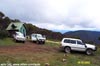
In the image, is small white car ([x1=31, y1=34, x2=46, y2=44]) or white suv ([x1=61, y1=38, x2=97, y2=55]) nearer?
white suv ([x1=61, y1=38, x2=97, y2=55])

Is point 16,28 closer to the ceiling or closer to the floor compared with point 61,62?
closer to the ceiling

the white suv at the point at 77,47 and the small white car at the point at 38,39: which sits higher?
the small white car at the point at 38,39

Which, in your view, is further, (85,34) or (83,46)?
(85,34)

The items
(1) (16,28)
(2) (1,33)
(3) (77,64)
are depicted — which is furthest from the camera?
(1) (16,28)

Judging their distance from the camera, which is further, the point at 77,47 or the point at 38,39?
the point at 38,39

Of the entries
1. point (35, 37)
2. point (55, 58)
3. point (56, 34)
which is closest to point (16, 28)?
point (35, 37)

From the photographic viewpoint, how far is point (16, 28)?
6500 cm

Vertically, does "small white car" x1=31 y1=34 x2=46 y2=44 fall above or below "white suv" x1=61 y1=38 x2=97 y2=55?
above

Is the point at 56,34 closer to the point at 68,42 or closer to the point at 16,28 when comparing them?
the point at 16,28

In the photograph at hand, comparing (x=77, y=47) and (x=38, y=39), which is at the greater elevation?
(x=38, y=39)

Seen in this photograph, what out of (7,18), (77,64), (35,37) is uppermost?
(7,18)

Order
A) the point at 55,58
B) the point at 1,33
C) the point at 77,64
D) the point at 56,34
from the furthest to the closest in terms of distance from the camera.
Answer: the point at 56,34
the point at 1,33
the point at 55,58
the point at 77,64

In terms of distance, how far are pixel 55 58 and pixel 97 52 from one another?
12.1 m

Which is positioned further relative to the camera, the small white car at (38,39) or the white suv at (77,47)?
the small white car at (38,39)
